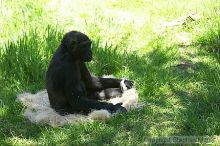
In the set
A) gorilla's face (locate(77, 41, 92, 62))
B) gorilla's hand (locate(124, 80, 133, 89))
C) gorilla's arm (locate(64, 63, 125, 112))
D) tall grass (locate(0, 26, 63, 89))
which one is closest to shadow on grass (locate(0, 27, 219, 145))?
tall grass (locate(0, 26, 63, 89))

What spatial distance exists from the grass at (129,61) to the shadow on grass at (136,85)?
0.03ft

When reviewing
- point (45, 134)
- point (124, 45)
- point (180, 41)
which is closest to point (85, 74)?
point (45, 134)

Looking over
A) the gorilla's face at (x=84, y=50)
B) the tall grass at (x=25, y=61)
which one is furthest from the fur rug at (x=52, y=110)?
the gorilla's face at (x=84, y=50)

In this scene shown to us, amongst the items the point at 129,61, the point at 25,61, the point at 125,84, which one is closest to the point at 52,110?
the point at 125,84

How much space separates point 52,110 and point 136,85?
1134 millimetres

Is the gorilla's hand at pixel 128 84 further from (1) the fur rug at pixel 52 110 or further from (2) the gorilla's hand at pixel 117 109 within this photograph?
(2) the gorilla's hand at pixel 117 109

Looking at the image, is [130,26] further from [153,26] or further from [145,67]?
[145,67]

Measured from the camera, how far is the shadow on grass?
4.68m

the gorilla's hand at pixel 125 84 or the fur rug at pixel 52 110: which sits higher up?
the gorilla's hand at pixel 125 84

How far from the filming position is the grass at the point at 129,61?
4758 mm

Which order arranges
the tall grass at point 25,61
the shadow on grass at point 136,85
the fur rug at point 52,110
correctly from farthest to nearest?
the tall grass at point 25,61 < the fur rug at point 52,110 < the shadow on grass at point 136,85

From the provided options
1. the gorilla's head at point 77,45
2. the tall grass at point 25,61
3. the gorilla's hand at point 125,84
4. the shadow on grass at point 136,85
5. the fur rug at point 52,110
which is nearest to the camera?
the shadow on grass at point 136,85

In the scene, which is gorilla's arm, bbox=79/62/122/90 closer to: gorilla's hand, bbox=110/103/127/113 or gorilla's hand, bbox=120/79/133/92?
gorilla's hand, bbox=120/79/133/92

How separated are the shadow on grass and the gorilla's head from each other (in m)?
0.83
